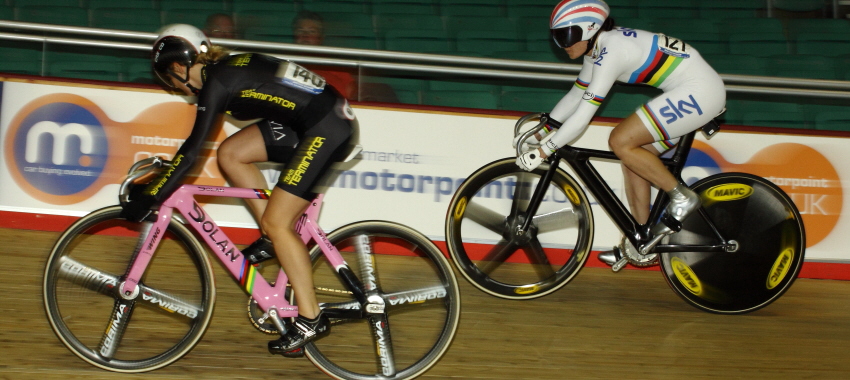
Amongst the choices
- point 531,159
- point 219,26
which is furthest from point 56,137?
point 531,159

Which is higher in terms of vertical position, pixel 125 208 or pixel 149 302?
pixel 125 208

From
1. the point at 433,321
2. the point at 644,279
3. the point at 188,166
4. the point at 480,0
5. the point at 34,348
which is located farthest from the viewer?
the point at 480,0

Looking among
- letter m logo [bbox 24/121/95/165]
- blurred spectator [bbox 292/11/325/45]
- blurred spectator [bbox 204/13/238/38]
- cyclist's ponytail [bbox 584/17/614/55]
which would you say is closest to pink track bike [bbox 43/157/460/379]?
cyclist's ponytail [bbox 584/17/614/55]

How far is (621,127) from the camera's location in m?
3.60

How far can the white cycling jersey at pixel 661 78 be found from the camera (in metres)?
3.43

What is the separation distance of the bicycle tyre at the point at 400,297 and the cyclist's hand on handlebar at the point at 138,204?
0.63m

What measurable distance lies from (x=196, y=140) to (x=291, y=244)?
0.51 metres

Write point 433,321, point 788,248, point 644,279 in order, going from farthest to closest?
point 644,279
point 788,248
point 433,321

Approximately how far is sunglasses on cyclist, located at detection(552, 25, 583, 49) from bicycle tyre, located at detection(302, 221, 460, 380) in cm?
131

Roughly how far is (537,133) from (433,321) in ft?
4.52

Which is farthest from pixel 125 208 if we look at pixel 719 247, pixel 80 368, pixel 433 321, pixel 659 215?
pixel 719 247

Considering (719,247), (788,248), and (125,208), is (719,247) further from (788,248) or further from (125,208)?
(125,208)

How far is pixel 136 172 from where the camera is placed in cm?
267

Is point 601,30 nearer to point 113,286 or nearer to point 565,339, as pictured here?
point 565,339
